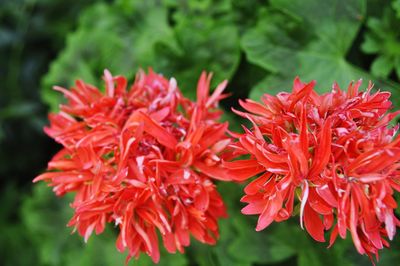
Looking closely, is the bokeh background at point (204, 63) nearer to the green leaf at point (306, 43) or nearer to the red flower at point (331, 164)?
the green leaf at point (306, 43)

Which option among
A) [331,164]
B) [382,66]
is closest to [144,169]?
[331,164]

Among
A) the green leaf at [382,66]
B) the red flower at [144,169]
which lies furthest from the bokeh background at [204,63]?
the red flower at [144,169]

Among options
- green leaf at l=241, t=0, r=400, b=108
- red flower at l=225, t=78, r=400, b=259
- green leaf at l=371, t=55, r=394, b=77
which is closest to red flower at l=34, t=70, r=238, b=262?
red flower at l=225, t=78, r=400, b=259

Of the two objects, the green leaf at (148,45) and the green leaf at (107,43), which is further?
the green leaf at (107,43)

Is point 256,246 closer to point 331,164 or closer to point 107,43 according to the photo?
point 331,164

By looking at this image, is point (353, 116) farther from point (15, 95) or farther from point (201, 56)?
point (15, 95)

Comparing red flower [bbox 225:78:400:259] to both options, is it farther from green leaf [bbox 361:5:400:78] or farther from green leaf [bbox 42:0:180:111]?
green leaf [bbox 42:0:180:111]

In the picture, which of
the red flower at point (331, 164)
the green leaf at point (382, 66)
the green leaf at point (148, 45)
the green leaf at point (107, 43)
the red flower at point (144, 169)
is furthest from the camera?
the green leaf at point (107, 43)
